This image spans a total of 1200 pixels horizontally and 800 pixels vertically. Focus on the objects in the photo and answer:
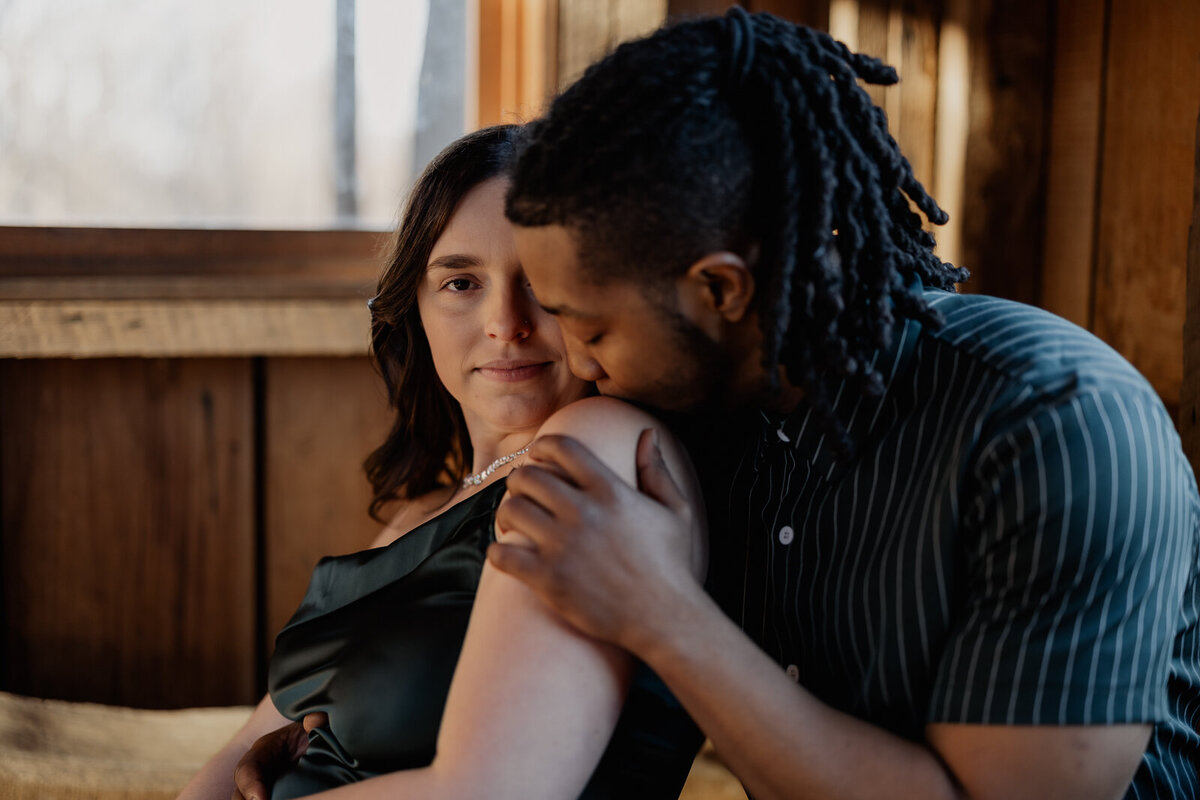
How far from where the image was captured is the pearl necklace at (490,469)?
4.69 ft

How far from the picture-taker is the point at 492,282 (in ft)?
4.40

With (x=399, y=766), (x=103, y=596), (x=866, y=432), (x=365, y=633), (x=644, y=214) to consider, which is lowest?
(x=103, y=596)

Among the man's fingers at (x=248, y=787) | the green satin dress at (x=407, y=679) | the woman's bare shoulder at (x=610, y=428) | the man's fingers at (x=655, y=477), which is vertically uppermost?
the woman's bare shoulder at (x=610, y=428)

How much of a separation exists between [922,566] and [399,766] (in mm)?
580

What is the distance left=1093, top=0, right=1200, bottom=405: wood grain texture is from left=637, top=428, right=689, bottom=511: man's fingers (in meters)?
1.28

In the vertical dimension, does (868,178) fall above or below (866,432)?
above

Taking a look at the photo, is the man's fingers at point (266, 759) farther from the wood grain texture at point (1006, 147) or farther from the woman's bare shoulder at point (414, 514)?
the wood grain texture at point (1006, 147)

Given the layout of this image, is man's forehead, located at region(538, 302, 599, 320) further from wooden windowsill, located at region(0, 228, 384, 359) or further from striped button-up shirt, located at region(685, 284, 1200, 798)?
wooden windowsill, located at region(0, 228, 384, 359)

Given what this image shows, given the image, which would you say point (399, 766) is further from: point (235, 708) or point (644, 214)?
point (235, 708)

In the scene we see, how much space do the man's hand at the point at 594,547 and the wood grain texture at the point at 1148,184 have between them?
1.34 m

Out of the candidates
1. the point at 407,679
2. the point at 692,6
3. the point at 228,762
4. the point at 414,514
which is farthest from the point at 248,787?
the point at 692,6

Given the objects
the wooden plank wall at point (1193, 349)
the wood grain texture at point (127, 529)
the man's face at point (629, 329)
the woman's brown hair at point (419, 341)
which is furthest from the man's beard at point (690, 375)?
the wood grain texture at point (127, 529)

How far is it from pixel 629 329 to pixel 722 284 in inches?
3.9

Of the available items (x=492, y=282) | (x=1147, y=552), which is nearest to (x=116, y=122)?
(x=492, y=282)
